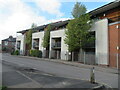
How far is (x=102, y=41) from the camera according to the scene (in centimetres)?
2200

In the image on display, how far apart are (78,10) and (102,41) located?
7242 mm

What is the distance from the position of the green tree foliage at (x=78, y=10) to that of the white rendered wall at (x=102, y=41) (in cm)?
352

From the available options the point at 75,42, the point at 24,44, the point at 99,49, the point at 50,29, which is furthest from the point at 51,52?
the point at 24,44

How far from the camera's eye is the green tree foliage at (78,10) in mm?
25125

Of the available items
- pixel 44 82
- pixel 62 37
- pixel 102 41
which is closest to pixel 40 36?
pixel 62 37

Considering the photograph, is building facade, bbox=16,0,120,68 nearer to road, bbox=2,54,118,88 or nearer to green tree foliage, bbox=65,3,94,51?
green tree foliage, bbox=65,3,94,51

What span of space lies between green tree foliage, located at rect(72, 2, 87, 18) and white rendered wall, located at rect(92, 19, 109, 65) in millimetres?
3522

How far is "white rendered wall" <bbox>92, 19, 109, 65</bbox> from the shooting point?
21125 mm

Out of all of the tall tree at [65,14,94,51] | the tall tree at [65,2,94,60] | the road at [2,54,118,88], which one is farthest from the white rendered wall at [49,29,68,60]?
the road at [2,54,118,88]

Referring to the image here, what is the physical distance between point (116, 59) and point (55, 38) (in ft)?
62.3

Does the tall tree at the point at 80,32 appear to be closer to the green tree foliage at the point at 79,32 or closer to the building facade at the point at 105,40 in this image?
the green tree foliage at the point at 79,32

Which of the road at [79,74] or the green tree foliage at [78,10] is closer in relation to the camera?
the road at [79,74]

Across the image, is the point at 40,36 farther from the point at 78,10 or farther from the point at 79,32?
the point at 79,32

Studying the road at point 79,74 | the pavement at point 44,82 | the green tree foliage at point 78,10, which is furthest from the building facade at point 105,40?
the pavement at point 44,82
